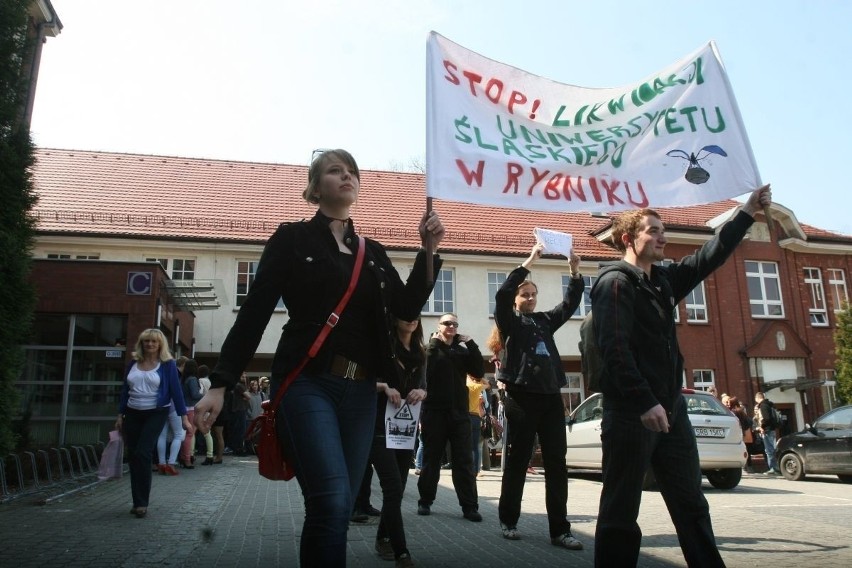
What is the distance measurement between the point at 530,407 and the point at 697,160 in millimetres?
2363

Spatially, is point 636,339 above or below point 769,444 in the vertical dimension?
above

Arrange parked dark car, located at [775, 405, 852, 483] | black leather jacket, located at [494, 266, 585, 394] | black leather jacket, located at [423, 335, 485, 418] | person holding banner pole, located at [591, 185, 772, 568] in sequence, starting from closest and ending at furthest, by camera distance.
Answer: person holding banner pole, located at [591, 185, 772, 568], black leather jacket, located at [494, 266, 585, 394], black leather jacket, located at [423, 335, 485, 418], parked dark car, located at [775, 405, 852, 483]

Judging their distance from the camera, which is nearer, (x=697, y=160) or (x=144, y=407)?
(x=697, y=160)

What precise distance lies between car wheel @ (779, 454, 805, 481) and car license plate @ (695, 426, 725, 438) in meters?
4.10

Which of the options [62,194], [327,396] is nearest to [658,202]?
[327,396]

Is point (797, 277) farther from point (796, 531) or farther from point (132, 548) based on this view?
point (132, 548)

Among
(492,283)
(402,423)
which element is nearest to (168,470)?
(402,423)

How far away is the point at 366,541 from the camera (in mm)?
6195

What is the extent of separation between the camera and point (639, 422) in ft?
12.2

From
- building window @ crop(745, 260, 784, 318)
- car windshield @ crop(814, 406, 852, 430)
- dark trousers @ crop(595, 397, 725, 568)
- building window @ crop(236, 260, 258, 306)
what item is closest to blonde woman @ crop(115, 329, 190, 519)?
dark trousers @ crop(595, 397, 725, 568)

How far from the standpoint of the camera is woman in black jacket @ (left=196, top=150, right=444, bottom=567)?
2746 millimetres

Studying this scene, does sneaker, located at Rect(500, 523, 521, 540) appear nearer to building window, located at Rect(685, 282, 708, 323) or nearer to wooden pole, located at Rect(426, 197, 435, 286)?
wooden pole, located at Rect(426, 197, 435, 286)

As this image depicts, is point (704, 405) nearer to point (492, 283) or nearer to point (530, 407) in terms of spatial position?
point (530, 407)

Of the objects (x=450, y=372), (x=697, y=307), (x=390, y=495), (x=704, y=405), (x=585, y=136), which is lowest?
(x=390, y=495)
